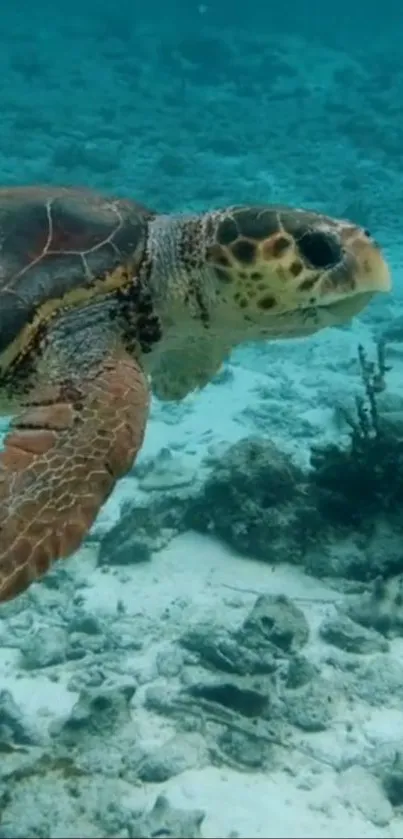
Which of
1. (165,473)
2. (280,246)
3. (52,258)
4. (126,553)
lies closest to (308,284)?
(280,246)

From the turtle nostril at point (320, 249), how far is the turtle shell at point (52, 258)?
609mm

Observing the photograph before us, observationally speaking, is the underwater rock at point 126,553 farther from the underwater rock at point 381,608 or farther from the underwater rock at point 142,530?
the underwater rock at point 381,608

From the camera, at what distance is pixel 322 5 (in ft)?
142

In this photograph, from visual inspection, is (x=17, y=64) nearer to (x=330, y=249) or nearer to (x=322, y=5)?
(x=330, y=249)

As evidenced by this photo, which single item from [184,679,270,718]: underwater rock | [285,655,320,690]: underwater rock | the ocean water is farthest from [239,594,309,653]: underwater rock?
[184,679,270,718]: underwater rock

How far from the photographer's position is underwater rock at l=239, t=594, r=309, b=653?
13.4 feet

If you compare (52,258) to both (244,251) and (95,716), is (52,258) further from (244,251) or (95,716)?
(95,716)

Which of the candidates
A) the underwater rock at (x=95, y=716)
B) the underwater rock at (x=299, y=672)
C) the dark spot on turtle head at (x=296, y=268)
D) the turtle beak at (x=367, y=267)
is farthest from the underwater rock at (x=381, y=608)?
the dark spot on turtle head at (x=296, y=268)

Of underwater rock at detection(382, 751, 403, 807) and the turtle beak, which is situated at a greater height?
the turtle beak

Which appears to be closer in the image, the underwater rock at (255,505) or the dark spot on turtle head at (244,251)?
the dark spot on turtle head at (244,251)

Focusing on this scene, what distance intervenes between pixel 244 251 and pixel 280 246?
0.13 m

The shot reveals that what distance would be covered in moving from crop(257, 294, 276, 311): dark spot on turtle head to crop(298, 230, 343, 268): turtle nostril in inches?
7.4

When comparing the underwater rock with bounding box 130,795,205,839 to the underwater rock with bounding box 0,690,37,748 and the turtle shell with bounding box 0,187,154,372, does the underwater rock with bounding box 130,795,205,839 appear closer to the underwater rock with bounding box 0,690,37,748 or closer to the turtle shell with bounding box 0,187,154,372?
the underwater rock with bounding box 0,690,37,748

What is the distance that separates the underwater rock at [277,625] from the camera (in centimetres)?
408
